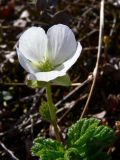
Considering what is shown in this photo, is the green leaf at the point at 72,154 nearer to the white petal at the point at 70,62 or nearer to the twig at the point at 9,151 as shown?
the white petal at the point at 70,62

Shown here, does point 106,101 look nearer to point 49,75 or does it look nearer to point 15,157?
point 15,157

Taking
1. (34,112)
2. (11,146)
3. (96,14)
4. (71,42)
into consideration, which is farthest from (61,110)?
(96,14)

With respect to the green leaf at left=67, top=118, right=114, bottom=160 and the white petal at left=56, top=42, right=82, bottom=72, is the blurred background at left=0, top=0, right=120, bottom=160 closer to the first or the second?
the green leaf at left=67, top=118, right=114, bottom=160

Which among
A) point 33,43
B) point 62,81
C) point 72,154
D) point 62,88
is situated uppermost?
point 33,43

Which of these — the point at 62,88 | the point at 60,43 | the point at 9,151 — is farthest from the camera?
the point at 62,88

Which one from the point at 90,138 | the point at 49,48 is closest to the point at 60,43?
the point at 49,48

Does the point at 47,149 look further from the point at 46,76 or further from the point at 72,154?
the point at 46,76
